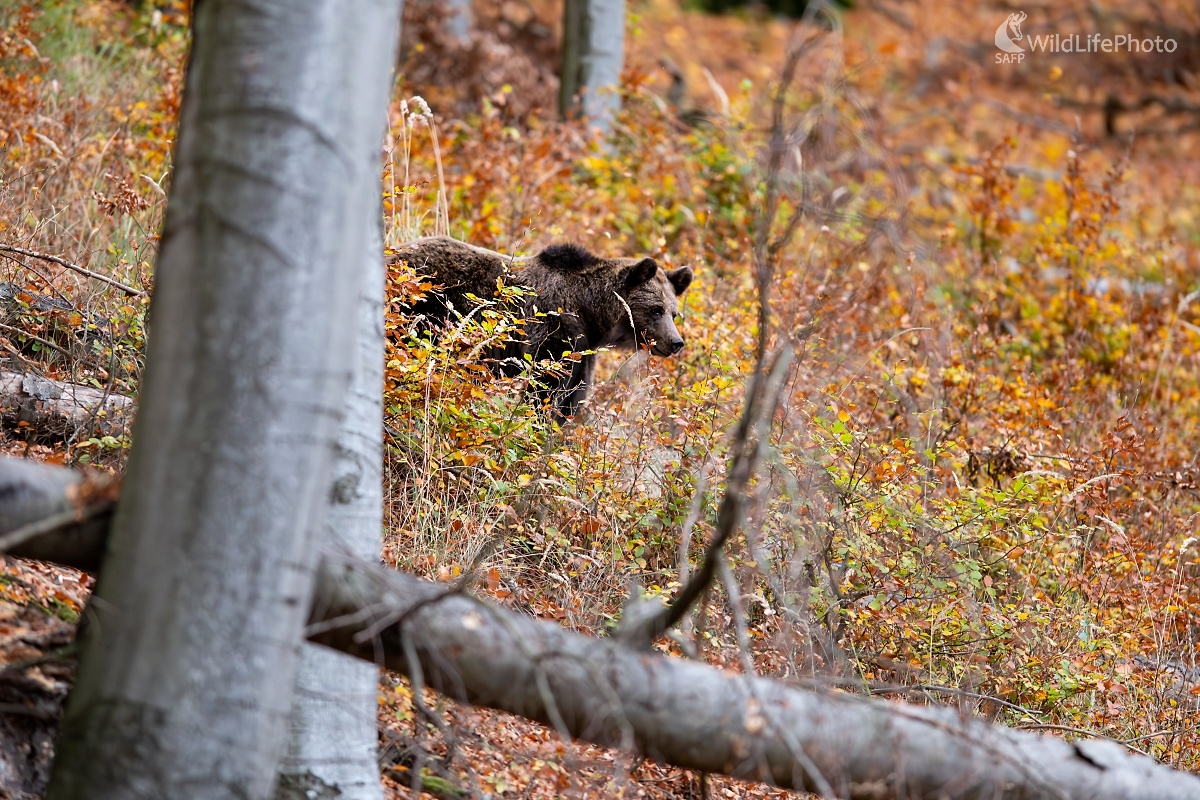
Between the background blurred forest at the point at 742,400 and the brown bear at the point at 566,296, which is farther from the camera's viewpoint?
the brown bear at the point at 566,296

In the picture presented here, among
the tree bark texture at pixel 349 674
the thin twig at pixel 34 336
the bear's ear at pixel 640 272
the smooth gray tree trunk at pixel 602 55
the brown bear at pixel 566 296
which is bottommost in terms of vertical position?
the tree bark texture at pixel 349 674

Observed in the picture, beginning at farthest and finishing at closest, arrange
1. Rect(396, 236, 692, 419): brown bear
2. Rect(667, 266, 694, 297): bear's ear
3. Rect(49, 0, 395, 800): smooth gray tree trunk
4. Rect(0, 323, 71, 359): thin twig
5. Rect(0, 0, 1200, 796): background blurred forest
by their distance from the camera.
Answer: Rect(667, 266, 694, 297): bear's ear, Rect(396, 236, 692, 419): brown bear, Rect(0, 323, 71, 359): thin twig, Rect(0, 0, 1200, 796): background blurred forest, Rect(49, 0, 395, 800): smooth gray tree trunk

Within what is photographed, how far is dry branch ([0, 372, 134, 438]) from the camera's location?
4891 mm

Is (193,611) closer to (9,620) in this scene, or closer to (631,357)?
(9,620)

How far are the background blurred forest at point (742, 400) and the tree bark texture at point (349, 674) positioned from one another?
0.53m

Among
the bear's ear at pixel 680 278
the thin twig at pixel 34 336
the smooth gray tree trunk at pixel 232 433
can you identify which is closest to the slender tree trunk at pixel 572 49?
the bear's ear at pixel 680 278

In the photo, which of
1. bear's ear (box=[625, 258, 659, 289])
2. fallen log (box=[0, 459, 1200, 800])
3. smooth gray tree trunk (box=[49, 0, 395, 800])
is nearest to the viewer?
smooth gray tree trunk (box=[49, 0, 395, 800])

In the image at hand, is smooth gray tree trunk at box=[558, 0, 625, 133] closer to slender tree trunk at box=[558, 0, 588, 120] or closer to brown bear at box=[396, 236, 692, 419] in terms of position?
slender tree trunk at box=[558, 0, 588, 120]

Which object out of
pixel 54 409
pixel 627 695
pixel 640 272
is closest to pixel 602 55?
pixel 640 272

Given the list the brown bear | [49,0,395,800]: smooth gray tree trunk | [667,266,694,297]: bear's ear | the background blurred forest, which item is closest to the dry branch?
the background blurred forest

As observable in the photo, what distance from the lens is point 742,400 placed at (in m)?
6.53

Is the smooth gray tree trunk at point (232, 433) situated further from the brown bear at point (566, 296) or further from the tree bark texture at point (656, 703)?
the brown bear at point (566, 296)

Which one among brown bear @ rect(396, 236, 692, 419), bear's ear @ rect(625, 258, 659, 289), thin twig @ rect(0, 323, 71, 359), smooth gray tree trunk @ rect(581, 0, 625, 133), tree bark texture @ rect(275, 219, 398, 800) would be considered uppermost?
smooth gray tree trunk @ rect(581, 0, 625, 133)

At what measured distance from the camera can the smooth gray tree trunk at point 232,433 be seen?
239cm
